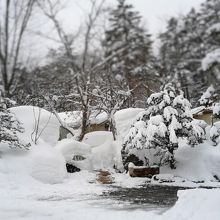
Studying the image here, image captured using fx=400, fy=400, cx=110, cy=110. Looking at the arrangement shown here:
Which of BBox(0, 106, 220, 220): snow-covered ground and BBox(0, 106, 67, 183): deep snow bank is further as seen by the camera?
BBox(0, 106, 67, 183): deep snow bank

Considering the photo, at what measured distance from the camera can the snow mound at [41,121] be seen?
54.8ft

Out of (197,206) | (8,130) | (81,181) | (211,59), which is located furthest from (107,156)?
(211,59)

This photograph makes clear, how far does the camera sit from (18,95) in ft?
85.7

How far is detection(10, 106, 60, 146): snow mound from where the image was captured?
54.8ft

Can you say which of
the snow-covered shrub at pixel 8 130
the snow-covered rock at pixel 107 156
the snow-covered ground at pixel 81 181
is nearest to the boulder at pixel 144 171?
the snow-covered ground at pixel 81 181

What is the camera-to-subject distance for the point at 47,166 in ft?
43.9

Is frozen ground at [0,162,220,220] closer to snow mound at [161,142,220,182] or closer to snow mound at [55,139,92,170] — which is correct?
snow mound at [55,139,92,170]

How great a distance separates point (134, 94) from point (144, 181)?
→ 1050 cm

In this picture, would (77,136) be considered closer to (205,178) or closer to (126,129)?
(126,129)

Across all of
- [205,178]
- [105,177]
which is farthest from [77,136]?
[205,178]

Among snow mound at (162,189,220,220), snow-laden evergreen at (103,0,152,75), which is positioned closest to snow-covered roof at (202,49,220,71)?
snow mound at (162,189,220,220)

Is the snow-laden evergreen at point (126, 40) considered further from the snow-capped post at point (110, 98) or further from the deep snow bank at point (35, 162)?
the deep snow bank at point (35, 162)

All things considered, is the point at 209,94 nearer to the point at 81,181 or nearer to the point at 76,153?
the point at 81,181

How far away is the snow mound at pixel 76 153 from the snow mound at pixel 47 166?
134 cm
